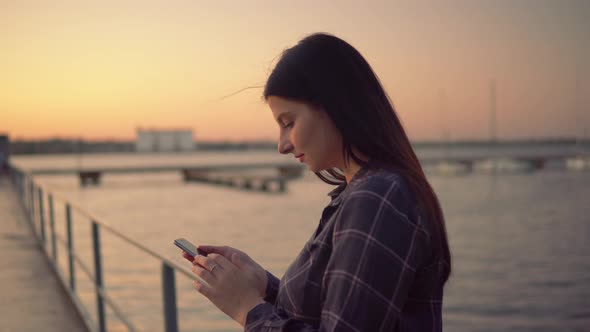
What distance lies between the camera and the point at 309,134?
38.8 inches

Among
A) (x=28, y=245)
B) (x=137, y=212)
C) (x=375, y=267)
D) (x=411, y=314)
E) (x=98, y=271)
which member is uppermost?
(x=375, y=267)

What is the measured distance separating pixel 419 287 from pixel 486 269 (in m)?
14.7

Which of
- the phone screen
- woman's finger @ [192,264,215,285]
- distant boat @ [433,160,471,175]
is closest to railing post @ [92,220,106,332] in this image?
the phone screen

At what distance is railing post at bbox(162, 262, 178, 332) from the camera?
1978 millimetres

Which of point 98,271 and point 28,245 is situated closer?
point 98,271

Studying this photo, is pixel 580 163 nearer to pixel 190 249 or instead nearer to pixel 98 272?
pixel 98 272

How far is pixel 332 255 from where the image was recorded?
0.89m

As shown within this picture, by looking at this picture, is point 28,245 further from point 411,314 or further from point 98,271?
point 411,314

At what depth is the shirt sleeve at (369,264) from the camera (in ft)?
2.80

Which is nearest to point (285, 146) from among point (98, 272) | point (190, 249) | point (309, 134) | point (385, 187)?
point (309, 134)

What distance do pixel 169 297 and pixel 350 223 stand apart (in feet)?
4.23

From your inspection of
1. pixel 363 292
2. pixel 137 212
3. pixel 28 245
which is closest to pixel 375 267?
pixel 363 292

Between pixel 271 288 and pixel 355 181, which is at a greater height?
pixel 355 181

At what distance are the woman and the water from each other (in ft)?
3.58
